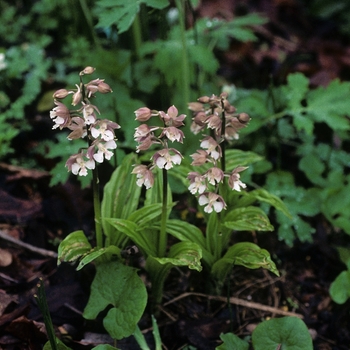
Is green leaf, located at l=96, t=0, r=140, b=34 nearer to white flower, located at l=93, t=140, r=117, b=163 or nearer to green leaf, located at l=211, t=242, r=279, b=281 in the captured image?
white flower, located at l=93, t=140, r=117, b=163

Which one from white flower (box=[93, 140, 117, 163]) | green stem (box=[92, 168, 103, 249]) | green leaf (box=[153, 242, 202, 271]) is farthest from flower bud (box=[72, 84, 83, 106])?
green leaf (box=[153, 242, 202, 271])

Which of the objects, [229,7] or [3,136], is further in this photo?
[229,7]

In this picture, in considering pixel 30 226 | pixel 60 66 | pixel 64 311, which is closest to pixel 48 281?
pixel 64 311

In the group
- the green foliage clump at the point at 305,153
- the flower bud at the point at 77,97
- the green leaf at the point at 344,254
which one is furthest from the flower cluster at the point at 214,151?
the green leaf at the point at 344,254

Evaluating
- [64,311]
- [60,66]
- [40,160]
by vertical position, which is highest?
[60,66]

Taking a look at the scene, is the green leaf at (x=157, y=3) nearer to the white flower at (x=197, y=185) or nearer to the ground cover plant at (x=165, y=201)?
the ground cover plant at (x=165, y=201)

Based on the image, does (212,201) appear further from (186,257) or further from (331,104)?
(331,104)

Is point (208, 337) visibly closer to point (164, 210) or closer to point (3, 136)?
point (164, 210)
